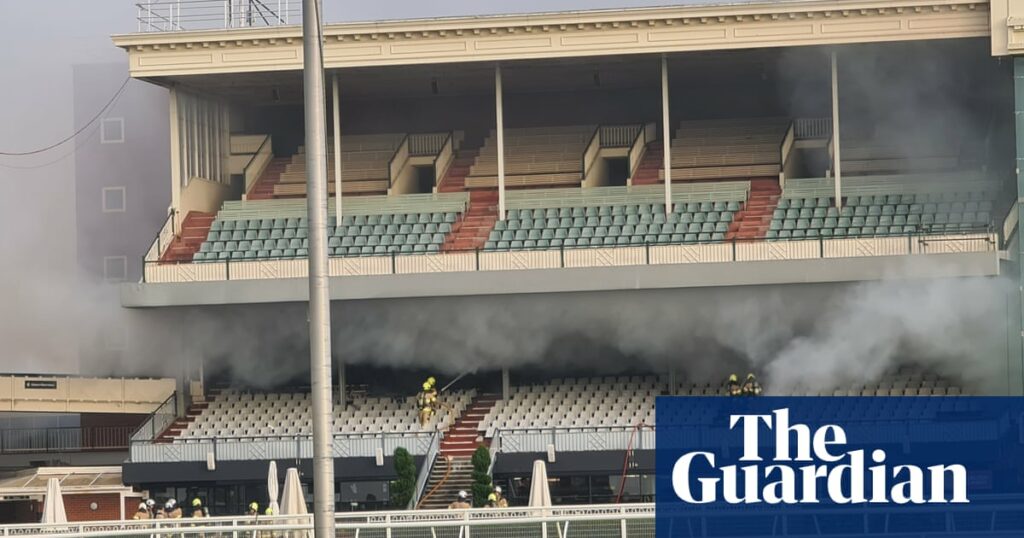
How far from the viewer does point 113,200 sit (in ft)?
178

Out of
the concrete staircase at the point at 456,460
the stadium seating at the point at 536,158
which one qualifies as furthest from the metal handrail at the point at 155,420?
the stadium seating at the point at 536,158

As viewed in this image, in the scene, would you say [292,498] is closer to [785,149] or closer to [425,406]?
[425,406]

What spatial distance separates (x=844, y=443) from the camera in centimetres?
3409

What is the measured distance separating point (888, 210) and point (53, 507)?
788 inches

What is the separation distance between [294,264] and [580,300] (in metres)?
6.57

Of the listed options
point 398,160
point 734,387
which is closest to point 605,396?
point 734,387

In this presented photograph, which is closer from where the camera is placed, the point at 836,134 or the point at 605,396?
the point at 836,134

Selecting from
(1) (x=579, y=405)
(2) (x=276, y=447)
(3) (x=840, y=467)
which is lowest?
(2) (x=276, y=447)

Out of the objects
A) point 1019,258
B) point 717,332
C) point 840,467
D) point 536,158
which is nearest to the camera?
point 840,467

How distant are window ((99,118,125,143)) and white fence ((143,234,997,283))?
7308 millimetres

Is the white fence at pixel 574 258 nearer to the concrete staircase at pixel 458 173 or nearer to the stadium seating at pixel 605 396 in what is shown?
the stadium seating at pixel 605 396

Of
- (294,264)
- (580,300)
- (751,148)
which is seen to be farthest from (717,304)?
(294,264)

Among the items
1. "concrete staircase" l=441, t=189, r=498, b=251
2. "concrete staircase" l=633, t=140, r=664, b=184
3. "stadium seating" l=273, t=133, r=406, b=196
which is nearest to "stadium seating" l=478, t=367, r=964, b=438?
"concrete staircase" l=441, t=189, r=498, b=251

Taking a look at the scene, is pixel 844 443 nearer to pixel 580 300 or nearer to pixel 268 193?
pixel 580 300
